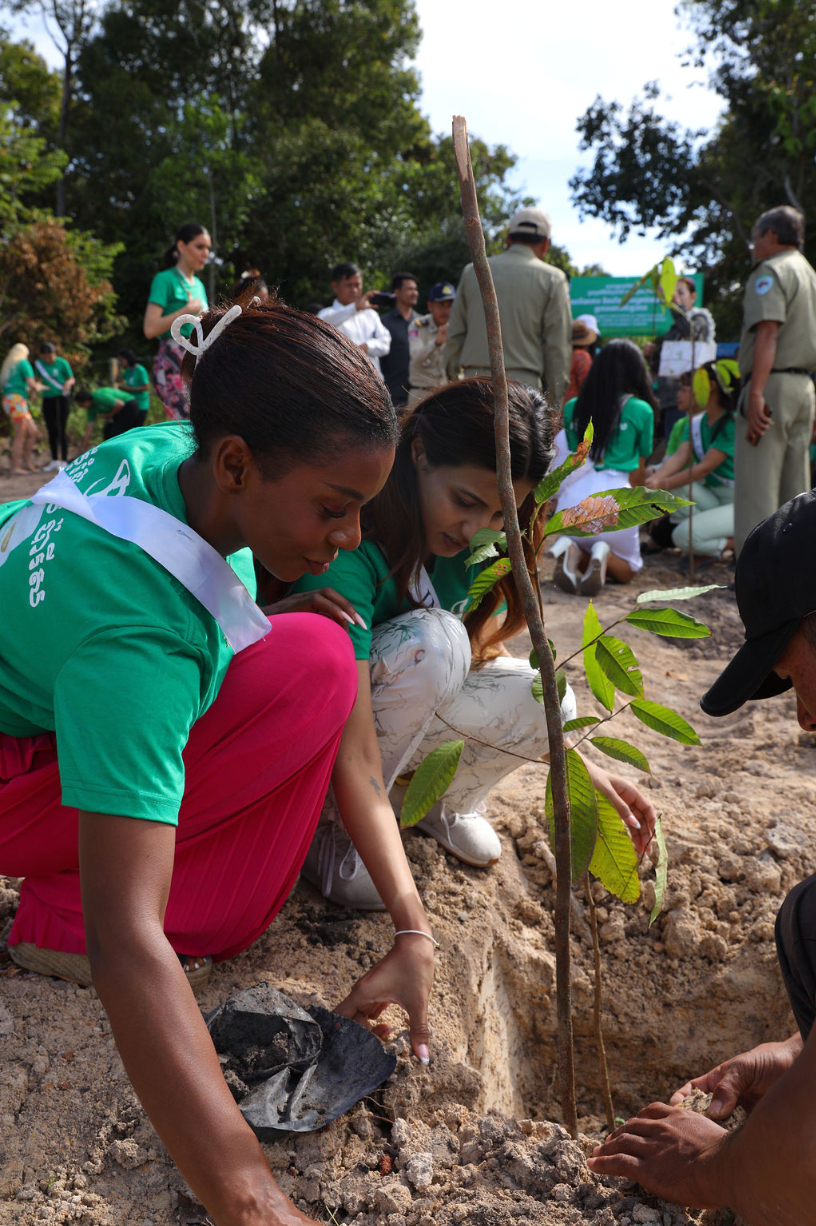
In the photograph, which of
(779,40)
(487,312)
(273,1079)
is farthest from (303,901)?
(779,40)

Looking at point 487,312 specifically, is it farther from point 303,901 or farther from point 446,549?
point 303,901

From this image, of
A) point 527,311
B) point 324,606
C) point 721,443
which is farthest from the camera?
point 721,443

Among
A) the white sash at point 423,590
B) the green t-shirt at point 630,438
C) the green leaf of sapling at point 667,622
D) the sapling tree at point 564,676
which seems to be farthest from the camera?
the green t-shirt at point 630,438

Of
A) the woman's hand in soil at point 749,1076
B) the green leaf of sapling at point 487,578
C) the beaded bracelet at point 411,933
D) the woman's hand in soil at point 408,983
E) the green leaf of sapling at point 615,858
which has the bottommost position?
the woman's hand in soil at point 749,1076

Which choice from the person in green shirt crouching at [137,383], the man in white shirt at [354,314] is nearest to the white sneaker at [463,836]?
the man in white shirt at [354,314]

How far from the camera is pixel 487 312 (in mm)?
1171

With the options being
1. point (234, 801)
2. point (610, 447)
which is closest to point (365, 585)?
point (234, 801)

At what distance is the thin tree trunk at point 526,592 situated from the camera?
1.15 meters

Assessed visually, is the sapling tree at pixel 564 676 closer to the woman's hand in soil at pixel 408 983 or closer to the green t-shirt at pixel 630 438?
the woman's hand in soil at pixel 408 983

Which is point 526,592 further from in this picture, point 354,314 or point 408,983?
point 354,314

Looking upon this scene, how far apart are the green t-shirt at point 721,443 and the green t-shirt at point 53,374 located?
7.08m

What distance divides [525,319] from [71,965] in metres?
4.01

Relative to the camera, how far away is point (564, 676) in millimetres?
1438

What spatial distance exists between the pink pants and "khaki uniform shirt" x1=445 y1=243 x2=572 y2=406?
11.4 ft
